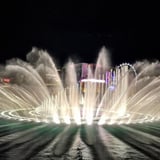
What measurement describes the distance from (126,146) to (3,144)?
198 inches

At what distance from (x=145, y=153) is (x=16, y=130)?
23.8 ft

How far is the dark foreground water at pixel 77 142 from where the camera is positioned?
38.0 ft

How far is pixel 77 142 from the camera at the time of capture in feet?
45.5

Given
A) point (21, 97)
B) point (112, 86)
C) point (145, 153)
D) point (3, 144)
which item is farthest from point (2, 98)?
point (145, 153)

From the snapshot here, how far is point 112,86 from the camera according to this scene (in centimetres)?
3816

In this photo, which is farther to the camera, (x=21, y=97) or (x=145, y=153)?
(x=21, y=97)

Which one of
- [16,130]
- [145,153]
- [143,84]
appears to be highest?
[143,84]

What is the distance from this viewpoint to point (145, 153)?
12305mm

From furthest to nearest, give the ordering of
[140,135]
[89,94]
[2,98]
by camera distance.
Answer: [2,98]
[89,94]
[140,135]

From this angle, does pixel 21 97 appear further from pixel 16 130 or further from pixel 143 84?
pixel 16 130

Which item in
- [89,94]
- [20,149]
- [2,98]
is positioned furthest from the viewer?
[2,98]

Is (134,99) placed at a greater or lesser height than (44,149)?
greater

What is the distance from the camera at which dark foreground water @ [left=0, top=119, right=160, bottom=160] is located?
38.0ft

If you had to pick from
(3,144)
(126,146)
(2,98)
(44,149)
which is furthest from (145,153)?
(2,98)
